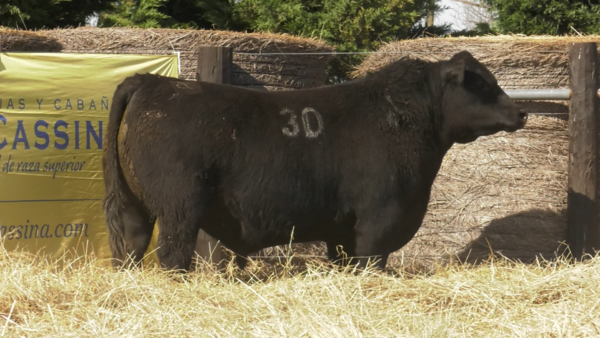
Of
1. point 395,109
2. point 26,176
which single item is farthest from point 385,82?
point 26,176

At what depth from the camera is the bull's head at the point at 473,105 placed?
5430 millimetres

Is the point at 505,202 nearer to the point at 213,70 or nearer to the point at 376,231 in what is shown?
the point at 376,231

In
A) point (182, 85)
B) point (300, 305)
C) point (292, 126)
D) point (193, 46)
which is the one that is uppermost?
point (193, 46)

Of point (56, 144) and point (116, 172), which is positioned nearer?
point (116, 172)

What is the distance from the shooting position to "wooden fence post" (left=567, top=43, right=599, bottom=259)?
6.38 meters

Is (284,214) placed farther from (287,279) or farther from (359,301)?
(359,301)

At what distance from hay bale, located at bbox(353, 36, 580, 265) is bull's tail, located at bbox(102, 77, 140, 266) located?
97.3 inches

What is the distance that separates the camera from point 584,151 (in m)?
6.42

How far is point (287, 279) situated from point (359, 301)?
661 millimetres

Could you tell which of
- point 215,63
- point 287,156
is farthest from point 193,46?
point 287,156

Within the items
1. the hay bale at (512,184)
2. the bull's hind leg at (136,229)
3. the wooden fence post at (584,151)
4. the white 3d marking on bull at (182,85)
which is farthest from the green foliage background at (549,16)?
the bull's hind leg at (136,229)

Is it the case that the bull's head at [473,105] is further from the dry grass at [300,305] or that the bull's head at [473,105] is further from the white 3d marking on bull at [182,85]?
the white 3d marking on bull at [182,85]

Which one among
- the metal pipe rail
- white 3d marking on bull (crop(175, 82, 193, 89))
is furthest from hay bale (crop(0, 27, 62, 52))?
the metal pipe rail

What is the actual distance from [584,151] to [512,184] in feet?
2.04
